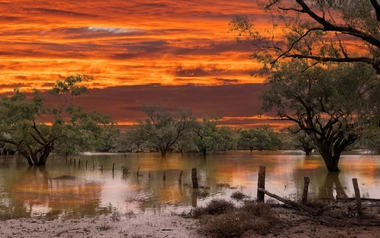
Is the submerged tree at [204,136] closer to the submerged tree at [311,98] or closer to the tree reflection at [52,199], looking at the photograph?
the submerged tree at [311,98]

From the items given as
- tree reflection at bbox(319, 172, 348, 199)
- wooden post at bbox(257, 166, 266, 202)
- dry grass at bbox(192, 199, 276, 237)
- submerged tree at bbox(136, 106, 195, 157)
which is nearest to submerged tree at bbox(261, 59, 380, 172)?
tree reflection at bbox(319, 172, 348, 199)

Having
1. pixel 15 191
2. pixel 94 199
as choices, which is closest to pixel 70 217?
pixel 94 199

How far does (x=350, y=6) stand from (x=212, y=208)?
1165cm

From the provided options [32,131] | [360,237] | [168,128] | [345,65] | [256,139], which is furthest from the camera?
[256,139]

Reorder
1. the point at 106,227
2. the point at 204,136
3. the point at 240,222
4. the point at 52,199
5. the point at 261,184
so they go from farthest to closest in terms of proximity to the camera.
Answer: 1. the point at 204,136
2. the point at 52,199
3. the point at 261,184
4. the point at 106,227
5. the point at 240,222

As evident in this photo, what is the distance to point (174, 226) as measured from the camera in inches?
675

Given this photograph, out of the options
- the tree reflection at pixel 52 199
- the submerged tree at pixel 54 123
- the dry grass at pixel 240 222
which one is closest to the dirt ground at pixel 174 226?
the dry grass at pixel 240 222

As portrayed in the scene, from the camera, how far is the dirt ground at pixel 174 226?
15.4 m

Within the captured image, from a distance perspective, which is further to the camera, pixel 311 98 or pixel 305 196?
pixel 311 98

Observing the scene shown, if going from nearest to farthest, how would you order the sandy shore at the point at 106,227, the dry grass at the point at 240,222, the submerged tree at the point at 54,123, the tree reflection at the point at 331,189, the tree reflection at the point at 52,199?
the dry grass at the point at 240,222
the sandy shore at the point at 106,227
the tree reflection at the point at 52,199
the tree reflection at the point at 331,189
the submerged tree at the point at 54,123

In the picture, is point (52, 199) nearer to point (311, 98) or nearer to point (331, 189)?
point (331, 189)

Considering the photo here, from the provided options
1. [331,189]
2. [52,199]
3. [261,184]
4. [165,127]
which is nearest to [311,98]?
[331,189]

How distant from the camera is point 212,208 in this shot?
64.8ft

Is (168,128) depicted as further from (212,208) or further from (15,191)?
(212,208)
